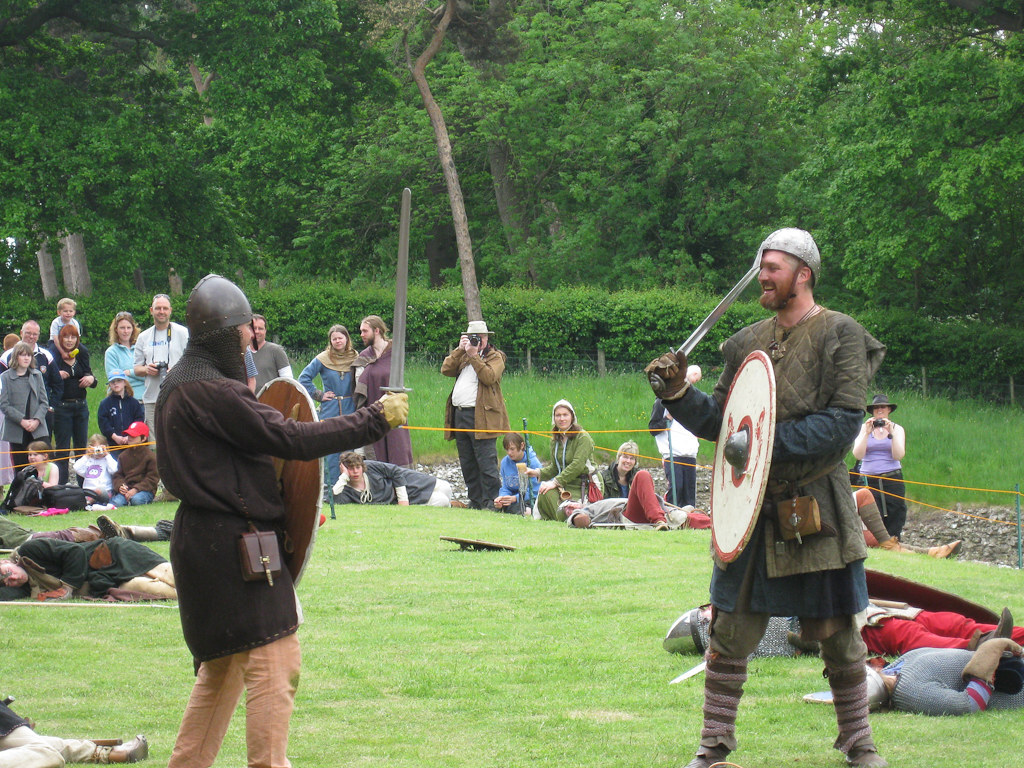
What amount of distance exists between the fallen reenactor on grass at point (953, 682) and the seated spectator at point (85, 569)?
4.36 meters

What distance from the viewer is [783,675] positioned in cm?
578

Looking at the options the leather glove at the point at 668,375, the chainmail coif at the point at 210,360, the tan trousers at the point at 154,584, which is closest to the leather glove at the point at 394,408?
the chainmail coif at the point at 210,360

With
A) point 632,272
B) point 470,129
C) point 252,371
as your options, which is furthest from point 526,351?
Answer: point 252,371

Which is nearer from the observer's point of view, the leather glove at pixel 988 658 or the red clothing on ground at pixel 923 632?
the leather glove at pixel 988 658

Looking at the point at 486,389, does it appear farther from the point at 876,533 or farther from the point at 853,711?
the point at 853,711

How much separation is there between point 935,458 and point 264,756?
1731cm

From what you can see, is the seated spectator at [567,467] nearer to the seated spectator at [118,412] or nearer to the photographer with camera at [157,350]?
the photographer with camera at [157,350]

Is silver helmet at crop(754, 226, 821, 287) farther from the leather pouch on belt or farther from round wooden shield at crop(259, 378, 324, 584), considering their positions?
round wooden shield at crop(259, 378, 324, 584)

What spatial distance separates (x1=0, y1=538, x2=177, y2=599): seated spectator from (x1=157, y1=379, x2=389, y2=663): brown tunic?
4.22 metres

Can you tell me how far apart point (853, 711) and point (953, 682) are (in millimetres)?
1113

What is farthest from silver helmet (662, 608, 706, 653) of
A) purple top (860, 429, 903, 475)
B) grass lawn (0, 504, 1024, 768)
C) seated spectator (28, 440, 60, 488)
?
seated spectator (28, 440, 60, 488)

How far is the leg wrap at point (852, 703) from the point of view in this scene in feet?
14.1

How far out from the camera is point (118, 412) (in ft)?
40.4

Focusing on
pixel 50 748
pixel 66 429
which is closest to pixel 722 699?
pixel 50 748
